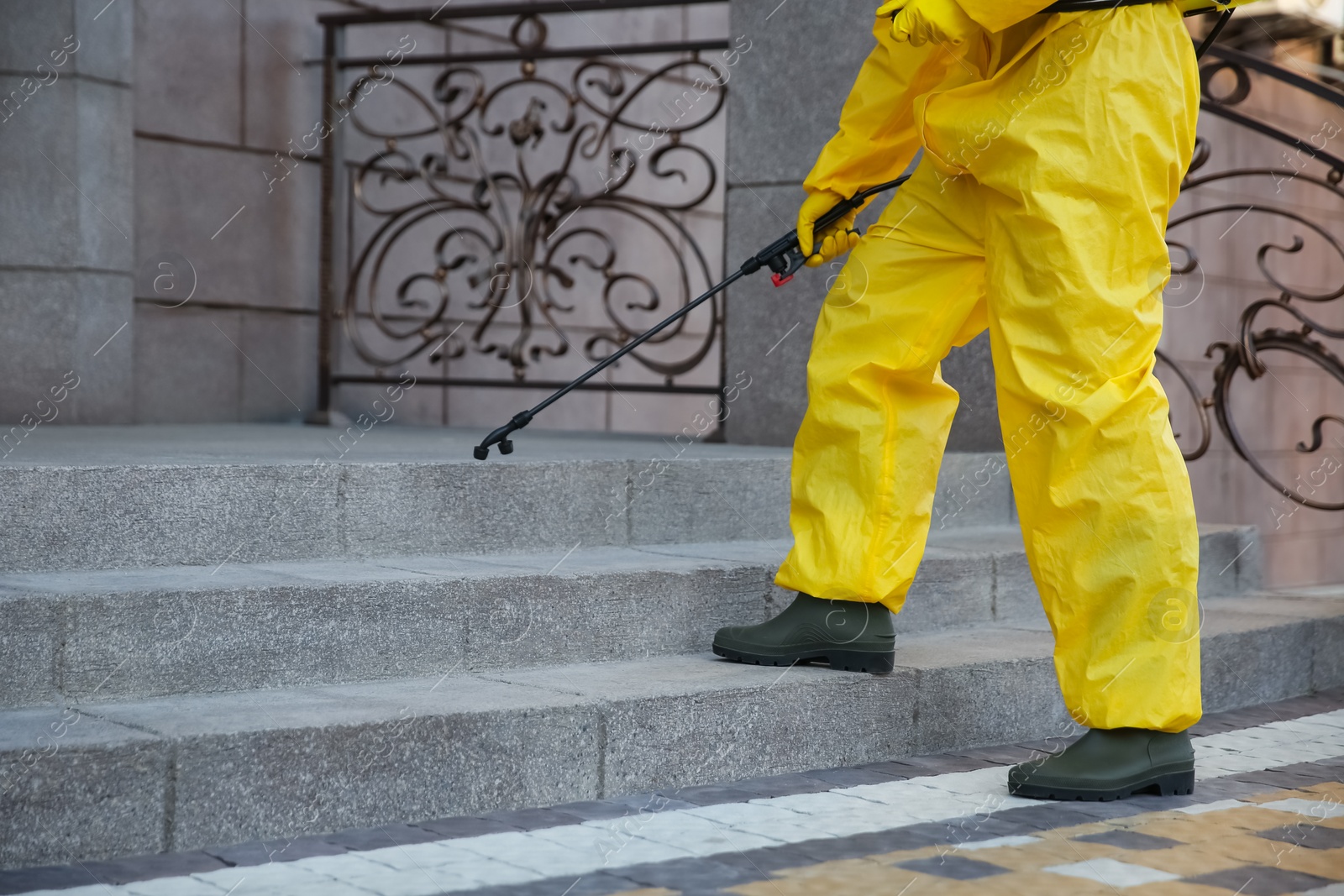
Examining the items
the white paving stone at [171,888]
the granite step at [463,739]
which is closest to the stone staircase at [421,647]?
the granite step at [463,739]

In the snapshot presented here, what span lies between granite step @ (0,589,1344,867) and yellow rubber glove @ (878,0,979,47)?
1373 mm

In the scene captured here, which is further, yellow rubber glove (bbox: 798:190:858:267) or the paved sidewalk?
yellow rubber glove (bbox: 798:190:858:267)

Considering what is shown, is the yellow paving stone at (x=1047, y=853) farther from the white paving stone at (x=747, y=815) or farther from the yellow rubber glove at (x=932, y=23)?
the yellow rubber glove at (x=932, y=23)

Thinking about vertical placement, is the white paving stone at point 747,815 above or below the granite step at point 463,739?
below

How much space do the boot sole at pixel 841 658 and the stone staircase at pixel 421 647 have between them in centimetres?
3

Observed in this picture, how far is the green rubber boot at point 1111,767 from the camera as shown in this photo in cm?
300

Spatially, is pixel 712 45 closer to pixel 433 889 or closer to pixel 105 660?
pixel 105 660

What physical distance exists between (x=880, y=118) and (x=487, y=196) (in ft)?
13.5

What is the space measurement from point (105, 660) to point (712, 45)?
12.6 feet

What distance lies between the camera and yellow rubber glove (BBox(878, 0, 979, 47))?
297 centimetres

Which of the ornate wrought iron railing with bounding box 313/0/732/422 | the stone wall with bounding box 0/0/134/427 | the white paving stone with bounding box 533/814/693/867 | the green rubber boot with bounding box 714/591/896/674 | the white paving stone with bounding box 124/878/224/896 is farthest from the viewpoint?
the ornate wrought iron railing with bounding box 313/0/732/422

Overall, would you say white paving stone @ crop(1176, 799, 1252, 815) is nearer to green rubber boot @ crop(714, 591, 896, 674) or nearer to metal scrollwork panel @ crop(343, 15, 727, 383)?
green rubber boot @ crop(714, 591, 896, 674)

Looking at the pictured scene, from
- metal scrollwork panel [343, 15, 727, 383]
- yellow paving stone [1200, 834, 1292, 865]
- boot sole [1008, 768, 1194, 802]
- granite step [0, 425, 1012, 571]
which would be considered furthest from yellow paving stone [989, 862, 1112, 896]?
metal scrollwork panel [343, 15, 727, 383]

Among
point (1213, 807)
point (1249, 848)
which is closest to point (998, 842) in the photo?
point (1249, 848)
